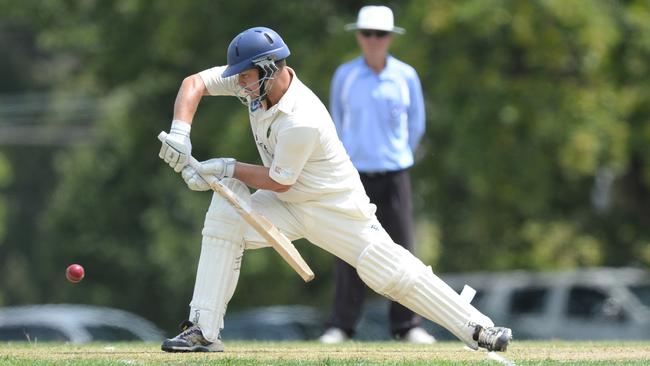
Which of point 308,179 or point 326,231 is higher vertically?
point 308,179

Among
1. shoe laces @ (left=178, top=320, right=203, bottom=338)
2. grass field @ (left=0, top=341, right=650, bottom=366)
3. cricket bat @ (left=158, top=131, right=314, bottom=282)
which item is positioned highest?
Answer: cricket bat @ (left=158, top=131, right=314, bottom=282)

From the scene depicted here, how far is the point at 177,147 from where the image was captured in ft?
25.9

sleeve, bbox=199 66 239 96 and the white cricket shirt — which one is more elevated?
sleeve, bbox=199 66 239 96

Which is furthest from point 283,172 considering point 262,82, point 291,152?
point 262,82

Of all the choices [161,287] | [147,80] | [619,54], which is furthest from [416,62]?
[161,287]

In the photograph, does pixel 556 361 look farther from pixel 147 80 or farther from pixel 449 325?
pixel 147 80

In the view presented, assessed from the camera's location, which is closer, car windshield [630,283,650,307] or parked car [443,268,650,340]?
parked car [443,268,650,340]

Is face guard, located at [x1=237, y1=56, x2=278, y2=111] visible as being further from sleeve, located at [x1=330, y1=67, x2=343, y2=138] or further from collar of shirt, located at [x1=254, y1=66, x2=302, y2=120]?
sleeve, located at [x1=330, y1=67, x2=343, y2=138]

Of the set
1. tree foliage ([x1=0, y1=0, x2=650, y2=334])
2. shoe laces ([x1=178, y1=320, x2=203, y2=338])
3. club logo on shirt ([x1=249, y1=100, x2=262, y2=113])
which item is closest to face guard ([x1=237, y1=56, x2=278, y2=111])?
club logo on shirt ([x1=249, y1=100, x2=262, y2=113])

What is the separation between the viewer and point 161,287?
2734 cm

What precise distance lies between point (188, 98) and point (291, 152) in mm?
734

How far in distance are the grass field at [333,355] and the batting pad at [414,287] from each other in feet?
0.73

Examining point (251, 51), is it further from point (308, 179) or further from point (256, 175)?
point (308, 179)

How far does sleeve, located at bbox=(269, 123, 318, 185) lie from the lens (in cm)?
794
